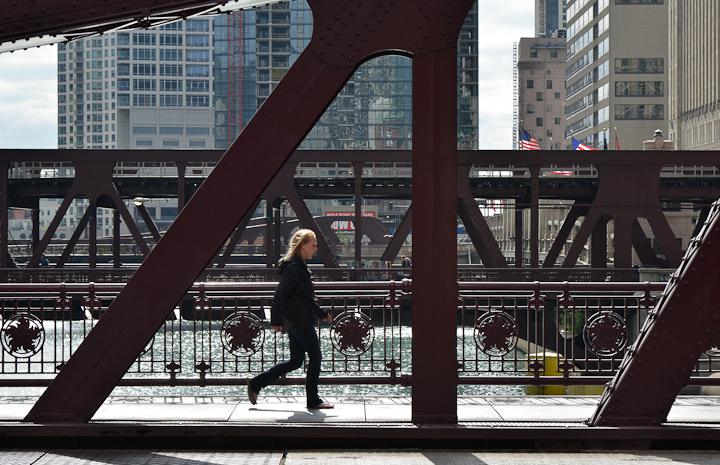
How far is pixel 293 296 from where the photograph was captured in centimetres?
572

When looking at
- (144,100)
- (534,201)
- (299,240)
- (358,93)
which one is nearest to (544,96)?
(358,93)

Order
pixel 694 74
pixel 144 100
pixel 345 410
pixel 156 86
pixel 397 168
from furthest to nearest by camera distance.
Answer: pixel 144 100 → pixel 156 86 → pixel 694 74 → pixel 397 168 → pixel 345 410

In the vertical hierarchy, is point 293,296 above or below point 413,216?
below

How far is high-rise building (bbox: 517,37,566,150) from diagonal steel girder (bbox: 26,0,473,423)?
432 ft

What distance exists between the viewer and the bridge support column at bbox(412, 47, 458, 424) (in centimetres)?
462

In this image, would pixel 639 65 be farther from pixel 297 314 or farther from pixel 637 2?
pixel 297 314

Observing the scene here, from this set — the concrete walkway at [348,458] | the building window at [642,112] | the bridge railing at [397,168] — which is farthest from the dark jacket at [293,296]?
the building window at [642,112]

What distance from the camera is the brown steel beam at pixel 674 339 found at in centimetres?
440

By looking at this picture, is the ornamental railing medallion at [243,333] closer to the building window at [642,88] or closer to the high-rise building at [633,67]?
the high-rise building at [633,67]

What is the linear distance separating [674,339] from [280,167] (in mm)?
2933

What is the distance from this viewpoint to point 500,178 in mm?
37094

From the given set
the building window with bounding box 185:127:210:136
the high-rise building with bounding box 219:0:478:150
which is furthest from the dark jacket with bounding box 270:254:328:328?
the building window with bounding box 185:127:210:136

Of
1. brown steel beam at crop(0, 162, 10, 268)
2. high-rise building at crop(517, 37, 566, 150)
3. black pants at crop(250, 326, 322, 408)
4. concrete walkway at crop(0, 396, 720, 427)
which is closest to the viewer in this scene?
concrete walkway at crop(0, 396, 720, 427)

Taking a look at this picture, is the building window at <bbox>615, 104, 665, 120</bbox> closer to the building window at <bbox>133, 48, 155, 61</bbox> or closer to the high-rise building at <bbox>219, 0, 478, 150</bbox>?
the high-rise building at <bbox>219, 0, 478, 150</bbox>
